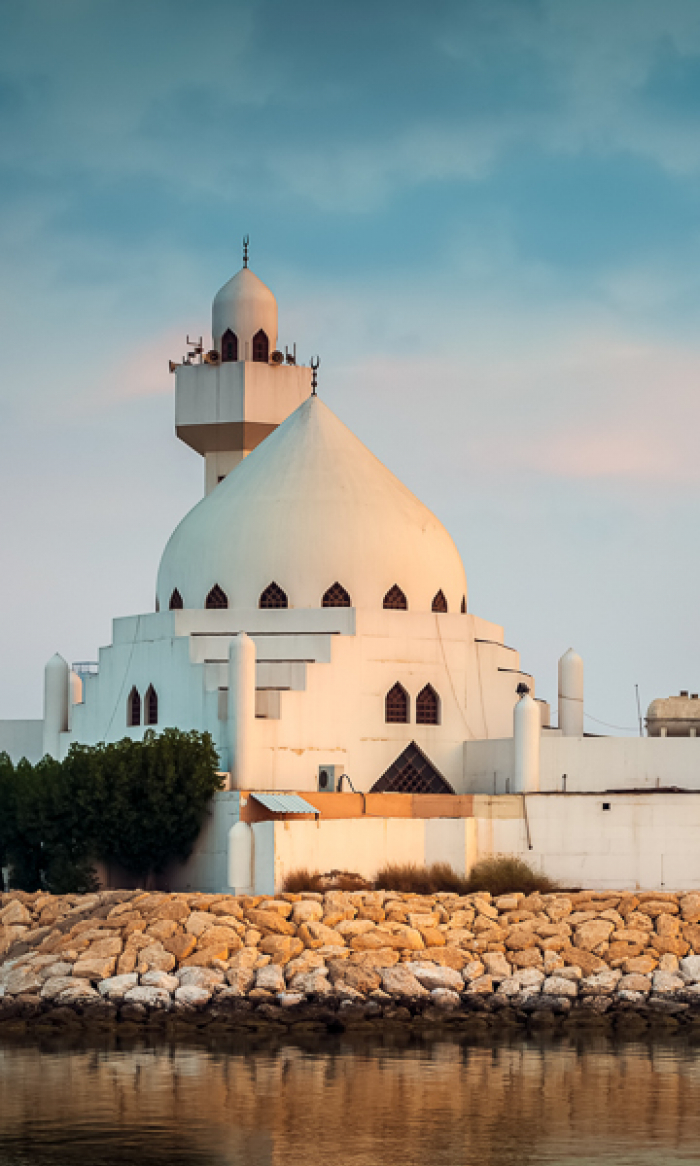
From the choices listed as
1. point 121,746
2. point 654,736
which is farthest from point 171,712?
point 654,736

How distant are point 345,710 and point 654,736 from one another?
6567mm

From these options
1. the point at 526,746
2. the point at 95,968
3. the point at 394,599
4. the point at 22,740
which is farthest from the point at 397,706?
the point at 95,968

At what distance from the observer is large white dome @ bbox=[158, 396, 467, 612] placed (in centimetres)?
3925

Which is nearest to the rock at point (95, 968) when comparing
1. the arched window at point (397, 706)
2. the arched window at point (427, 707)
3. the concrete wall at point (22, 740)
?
the arched window at point (397, 706)

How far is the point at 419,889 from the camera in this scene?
112 ft

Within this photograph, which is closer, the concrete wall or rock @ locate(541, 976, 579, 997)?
rock @ locate(541, 976, 579, 997)

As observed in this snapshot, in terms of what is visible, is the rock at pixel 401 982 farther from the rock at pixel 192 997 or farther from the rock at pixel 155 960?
the rock at pixel 155 960

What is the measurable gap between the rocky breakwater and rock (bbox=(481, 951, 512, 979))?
0.07ft

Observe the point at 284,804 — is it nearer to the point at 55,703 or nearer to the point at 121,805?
the point at 121,805

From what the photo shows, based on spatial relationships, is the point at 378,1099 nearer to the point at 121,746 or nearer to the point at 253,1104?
the point at 253,1104

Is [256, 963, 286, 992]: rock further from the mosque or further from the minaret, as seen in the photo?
the minaret

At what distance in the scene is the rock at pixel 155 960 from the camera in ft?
95.4

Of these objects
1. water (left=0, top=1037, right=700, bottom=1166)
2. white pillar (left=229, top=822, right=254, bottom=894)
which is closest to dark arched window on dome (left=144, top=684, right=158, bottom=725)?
white pillar (left=229, top=822, right=254, bottom=894)

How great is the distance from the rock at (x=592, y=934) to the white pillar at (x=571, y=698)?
9.67 m
